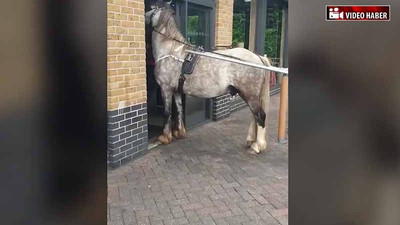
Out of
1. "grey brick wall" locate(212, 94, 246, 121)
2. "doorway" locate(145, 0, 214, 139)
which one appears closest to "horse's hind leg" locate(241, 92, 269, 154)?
"doorway" locate(145, 0, 214, 139)

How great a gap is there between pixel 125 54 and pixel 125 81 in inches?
12.4

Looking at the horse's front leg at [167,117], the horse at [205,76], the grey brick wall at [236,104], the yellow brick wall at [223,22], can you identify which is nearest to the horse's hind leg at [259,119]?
the horse at [205,76]

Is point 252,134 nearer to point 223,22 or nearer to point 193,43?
point 193,43

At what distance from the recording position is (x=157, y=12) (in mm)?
4855

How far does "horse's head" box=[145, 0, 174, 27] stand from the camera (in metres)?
4.85

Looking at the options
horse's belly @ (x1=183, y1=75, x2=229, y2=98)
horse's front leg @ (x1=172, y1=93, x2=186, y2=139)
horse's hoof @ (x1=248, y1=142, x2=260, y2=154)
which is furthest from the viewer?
horse's front leg @ (x1=172, y1=93, x2=186, y2=139)

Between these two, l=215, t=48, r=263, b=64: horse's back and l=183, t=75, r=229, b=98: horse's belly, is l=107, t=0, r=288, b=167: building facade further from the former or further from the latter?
l=215, t=48, r=263, b=64: horse's back

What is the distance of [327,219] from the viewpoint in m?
1.09

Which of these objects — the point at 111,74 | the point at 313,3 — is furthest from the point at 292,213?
the point at 111,74

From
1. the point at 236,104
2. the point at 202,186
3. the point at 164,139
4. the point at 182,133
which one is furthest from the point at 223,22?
the point at 202,186

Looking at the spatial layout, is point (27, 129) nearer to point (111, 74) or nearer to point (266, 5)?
point (111, 74)

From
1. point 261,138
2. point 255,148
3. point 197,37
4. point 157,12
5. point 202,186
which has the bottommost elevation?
point 202,186

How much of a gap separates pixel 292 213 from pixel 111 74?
10.2 feet

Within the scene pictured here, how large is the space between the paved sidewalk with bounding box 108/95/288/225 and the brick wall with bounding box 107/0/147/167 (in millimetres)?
247
